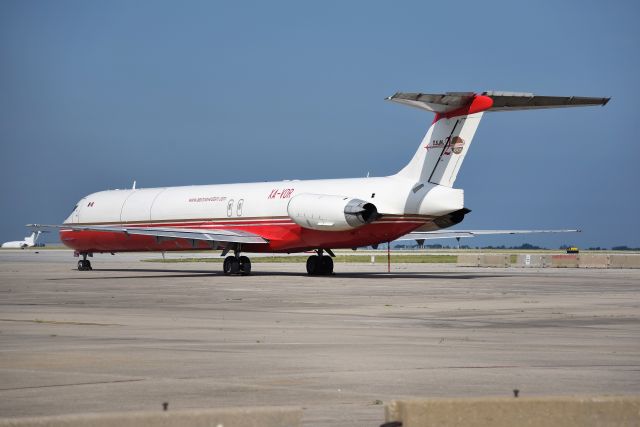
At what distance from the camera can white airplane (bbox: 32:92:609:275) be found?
34125mm

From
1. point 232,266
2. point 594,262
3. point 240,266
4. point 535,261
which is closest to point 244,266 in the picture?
point 240,266

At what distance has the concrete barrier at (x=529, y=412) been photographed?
6125 millimetres

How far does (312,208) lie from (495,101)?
8.30 metres

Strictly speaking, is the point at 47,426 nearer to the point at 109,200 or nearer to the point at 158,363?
the point at 158,363

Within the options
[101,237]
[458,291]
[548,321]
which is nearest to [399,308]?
[548,321]

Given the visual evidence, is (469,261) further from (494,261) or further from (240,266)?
(240,266)

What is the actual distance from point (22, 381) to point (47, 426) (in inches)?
186

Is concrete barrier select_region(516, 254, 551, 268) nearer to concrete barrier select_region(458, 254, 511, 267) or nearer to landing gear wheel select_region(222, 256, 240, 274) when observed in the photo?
concrete barrier select_region(458, 254, 511, 267)

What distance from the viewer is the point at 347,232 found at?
123ft

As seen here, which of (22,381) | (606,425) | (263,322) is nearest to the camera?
(606,425)

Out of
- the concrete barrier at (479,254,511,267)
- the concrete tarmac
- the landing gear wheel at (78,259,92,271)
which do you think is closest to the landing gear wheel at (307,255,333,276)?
the landing gear wheel at (78,259,92,271)

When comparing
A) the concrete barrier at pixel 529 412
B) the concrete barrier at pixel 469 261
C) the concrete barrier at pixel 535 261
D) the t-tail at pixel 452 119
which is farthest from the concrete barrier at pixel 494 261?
the concrete barrier at pixel 529 412

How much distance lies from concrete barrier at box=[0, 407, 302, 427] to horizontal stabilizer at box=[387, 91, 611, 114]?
27.0 m

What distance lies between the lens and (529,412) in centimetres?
618
